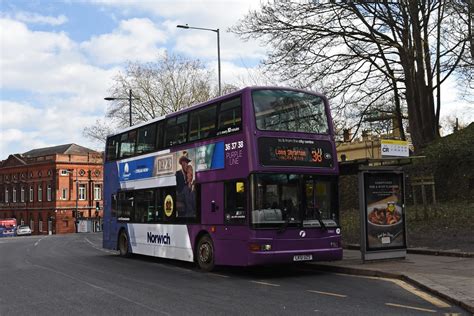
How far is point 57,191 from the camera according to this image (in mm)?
85000

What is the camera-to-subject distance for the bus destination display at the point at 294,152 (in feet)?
39.3

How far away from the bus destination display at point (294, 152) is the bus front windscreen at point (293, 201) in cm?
31

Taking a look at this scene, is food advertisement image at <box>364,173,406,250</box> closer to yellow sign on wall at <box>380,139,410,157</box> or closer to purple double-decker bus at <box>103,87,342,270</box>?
yellow sign on wall at <box>380,139,410,157</box>

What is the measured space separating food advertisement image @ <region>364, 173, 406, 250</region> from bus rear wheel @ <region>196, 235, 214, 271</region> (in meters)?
3.82

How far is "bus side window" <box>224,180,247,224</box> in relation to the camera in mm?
12102

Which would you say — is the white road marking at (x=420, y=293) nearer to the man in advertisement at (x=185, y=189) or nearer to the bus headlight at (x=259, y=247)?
the bus headlight at (x=259, y=247)

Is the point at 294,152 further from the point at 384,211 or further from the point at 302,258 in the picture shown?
the point at 384,211

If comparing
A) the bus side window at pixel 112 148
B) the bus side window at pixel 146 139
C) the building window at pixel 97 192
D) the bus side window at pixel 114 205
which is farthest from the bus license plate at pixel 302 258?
the building window at pixel 97 192

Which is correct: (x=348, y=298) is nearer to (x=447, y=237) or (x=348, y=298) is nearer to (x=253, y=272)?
(x=253, y=272)

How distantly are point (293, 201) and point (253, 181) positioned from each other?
1.08 meters

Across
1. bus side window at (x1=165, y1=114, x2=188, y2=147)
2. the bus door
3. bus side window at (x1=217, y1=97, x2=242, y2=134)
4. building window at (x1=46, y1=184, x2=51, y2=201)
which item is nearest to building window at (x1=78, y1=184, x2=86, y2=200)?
building window at (x1=46, y1=184, x2=51, y2=201)

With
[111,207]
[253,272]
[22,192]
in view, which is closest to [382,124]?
[111,207]

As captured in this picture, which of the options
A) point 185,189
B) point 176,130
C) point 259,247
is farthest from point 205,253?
point 176,130

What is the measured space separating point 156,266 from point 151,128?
415 cm
